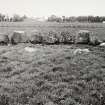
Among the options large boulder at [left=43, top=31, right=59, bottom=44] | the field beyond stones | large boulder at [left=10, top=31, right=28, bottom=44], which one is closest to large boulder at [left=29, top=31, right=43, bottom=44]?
large boulder at [left=43, top=31, right=59, bottom=44]

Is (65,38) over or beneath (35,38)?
beneath

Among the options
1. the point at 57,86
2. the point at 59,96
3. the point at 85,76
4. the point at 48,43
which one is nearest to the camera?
the point at 59,96

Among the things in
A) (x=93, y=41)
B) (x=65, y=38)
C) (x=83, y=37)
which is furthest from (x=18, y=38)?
(x=93, y=41)

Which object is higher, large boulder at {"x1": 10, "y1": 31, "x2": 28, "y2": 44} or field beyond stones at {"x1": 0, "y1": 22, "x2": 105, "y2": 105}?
large boulder at {"x1": 10, "y1": 31, "x2": 28, "y2": 44}

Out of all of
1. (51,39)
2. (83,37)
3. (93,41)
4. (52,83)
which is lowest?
(52,83)

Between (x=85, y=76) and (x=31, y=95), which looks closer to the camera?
(x=31, y=95)

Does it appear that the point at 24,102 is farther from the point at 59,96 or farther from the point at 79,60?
the point at 79,60

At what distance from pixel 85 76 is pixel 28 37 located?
14292mm

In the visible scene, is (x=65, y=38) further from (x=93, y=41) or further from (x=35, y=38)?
(x=35, y=38)

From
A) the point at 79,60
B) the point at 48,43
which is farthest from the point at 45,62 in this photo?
the point at 48,43

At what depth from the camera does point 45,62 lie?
11758 millimetres

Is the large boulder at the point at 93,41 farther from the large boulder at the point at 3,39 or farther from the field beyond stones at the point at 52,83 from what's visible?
the large boulder at the point at 3,39

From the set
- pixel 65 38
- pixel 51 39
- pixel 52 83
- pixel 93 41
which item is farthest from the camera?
pixel 65 38

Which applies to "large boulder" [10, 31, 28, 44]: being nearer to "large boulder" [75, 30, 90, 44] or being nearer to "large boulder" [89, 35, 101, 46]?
"large boulder" [75, 30, 90, 44]
